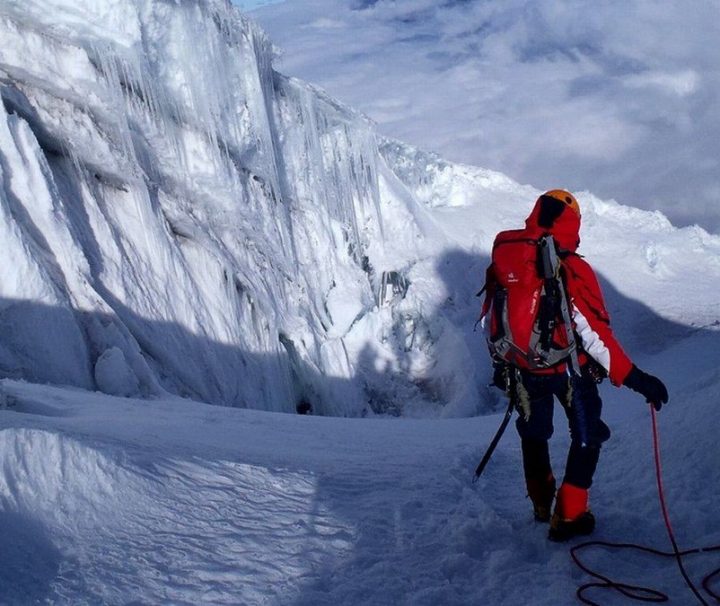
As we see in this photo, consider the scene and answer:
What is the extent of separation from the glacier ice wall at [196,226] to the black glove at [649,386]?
8.47 m

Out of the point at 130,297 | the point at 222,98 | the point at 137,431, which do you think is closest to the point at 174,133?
the point at 222,98

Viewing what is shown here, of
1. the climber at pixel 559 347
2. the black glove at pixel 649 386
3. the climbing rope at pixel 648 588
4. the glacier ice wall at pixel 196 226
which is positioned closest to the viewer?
the climbing rope at pixel 648 588

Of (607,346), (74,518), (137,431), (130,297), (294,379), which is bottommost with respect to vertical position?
(294,379)

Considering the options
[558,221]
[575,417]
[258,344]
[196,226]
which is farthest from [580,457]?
[258,344]

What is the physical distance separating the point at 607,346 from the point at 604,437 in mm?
495

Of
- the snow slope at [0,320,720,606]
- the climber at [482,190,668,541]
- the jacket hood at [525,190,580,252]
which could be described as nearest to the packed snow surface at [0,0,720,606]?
the snow slope at [0,320,720,606]

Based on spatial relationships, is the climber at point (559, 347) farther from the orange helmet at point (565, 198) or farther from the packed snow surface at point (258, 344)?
the packed snow surface at point (258, 344)

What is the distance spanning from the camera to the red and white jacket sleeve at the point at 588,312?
10.7 feet

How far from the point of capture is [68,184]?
11805 millimetres

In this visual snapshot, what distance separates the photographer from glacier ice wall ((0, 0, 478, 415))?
10.5m

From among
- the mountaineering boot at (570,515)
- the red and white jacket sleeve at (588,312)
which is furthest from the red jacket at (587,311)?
the mountaineering boot at (570,515)

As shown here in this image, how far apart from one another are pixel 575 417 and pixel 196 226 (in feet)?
39.0

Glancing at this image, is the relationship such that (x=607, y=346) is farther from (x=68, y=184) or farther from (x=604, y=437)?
(x=68, y=184)

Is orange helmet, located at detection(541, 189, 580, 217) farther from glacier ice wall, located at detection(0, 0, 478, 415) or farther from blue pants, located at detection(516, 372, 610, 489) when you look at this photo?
glacier ice wall, located at detection(0, 0, 478, 415)
